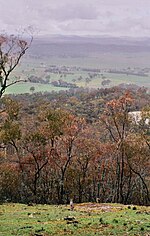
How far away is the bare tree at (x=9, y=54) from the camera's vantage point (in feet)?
108

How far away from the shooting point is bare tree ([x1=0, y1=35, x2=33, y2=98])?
33.0 m

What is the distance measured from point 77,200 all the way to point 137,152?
36.6ft

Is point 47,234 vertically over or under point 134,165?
over

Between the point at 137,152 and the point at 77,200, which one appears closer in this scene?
the point at 137,152

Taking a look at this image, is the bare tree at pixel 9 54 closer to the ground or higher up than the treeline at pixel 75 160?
higher up

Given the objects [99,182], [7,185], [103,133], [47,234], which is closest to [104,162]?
[99,182]

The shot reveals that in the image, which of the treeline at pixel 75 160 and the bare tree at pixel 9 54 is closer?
the bare tree at pixel 9 54

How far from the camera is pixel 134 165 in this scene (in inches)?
2184

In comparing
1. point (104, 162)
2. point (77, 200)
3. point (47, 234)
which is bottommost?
point (77, 200)

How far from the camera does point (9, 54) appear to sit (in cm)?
3338

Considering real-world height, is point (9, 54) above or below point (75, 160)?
above

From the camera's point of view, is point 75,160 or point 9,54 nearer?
point 9,54

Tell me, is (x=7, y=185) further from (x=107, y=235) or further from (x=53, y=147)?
(x=107, y=235)

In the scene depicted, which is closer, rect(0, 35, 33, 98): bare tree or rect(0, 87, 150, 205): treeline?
rect(0, 35, 33, 98): bare tree
